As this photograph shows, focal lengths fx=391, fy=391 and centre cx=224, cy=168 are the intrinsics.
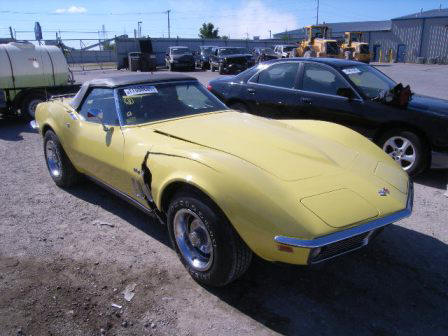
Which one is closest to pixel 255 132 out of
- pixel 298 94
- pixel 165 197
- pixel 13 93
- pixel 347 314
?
pixel 165 197

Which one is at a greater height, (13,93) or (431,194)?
(13,93)

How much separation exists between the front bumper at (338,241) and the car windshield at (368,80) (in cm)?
346

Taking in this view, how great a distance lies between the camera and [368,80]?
5.91 m

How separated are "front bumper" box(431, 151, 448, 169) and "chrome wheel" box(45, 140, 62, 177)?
4.73 metres

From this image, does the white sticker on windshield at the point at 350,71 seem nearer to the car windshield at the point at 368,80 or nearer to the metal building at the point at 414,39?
the car windshield at the point at 368,80

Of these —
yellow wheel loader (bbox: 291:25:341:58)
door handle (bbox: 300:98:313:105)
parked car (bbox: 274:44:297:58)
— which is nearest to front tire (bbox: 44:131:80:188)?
door handle (bbox: 300:98:313:105)

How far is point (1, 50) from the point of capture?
946 centimetres

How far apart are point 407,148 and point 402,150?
0.22ft

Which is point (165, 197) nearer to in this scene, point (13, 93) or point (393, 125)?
point (393, 125)

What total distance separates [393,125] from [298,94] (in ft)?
5.02

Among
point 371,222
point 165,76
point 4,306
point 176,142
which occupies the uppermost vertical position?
point 165,76

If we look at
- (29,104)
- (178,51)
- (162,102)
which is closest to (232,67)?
(178,51)

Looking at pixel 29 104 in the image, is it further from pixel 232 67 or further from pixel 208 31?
pixel 208 31

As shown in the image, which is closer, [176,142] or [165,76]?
[176,142]
